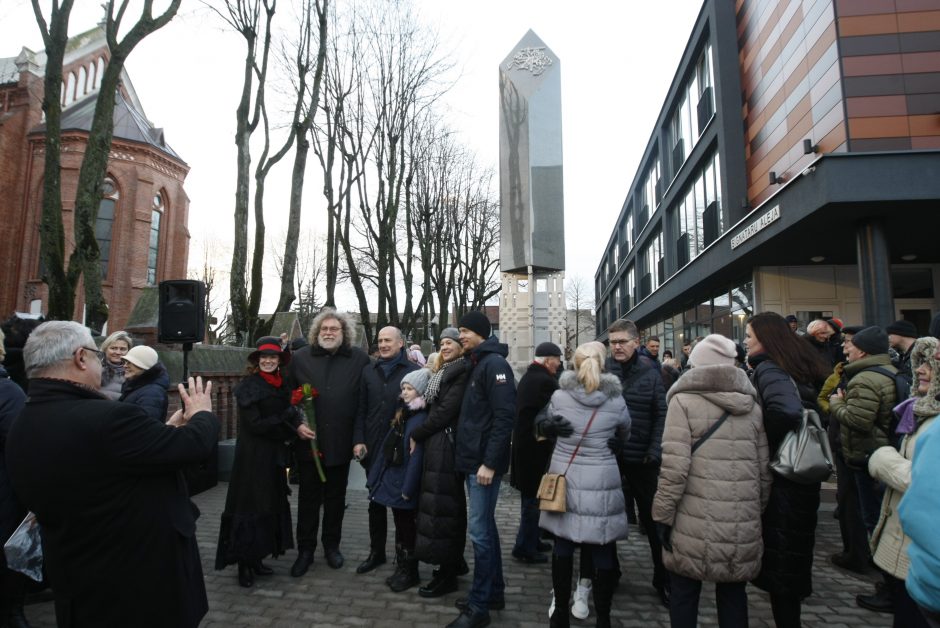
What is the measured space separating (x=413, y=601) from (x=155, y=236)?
34.0 m

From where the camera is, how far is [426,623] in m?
3.77

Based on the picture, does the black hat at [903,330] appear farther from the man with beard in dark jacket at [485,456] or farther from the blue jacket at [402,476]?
the blue jacket at [402,476]

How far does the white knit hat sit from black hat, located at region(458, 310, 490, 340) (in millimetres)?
1663

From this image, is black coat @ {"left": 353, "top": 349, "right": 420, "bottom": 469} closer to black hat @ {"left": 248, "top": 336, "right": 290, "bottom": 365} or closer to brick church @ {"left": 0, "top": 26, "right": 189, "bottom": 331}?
black hat @ {"left": 248, "top": 336, "right": 290, "bottom": 365}

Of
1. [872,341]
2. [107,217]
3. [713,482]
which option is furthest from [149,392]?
[107,217]

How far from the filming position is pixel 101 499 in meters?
2.23

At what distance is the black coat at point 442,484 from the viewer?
4.05m

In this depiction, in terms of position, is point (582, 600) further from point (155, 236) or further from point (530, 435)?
point (155, 236)

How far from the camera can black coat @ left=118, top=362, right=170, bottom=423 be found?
13.9 feet

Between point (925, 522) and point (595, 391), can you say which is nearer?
point (925, 522)

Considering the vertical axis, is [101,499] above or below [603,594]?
above

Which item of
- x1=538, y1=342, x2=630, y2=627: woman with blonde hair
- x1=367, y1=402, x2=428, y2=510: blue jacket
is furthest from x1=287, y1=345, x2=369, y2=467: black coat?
x1=538, y1=342, x2=630, y2=627: woman with blonde hair

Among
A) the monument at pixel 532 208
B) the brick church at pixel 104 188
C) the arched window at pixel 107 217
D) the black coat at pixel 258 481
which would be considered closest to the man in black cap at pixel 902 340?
the black coat at pixel 258 481

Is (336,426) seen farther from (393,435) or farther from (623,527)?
(623,527)
